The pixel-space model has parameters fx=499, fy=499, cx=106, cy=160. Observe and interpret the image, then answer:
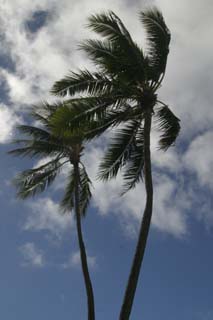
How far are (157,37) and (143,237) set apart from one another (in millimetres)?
6678

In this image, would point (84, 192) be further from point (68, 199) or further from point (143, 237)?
point (143, 237)

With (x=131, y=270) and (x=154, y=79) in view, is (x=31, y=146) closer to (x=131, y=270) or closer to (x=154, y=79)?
(x=154, y=79)

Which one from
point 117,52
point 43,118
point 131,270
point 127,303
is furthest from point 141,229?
point 43,118

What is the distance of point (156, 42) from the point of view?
16094 mm

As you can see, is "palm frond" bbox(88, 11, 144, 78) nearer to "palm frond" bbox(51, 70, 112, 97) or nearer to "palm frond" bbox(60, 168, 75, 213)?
"palm frond" bbox(51, 70, 112, 97)

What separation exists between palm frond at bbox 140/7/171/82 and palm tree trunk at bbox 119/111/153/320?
182 centimetres

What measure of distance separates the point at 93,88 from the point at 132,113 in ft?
4.87

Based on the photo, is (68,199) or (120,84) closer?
(120,84)

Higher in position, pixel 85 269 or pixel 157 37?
pixel 157 37

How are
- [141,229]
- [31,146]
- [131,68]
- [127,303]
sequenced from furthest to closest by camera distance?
[31,146]
[131,68]
[141,229]
[127,303]

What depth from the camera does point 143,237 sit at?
13.3 m

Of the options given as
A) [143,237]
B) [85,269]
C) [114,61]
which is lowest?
[143,237]

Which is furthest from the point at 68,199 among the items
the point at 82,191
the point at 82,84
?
the point at 82,84

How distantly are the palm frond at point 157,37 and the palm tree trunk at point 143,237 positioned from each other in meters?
1.82
